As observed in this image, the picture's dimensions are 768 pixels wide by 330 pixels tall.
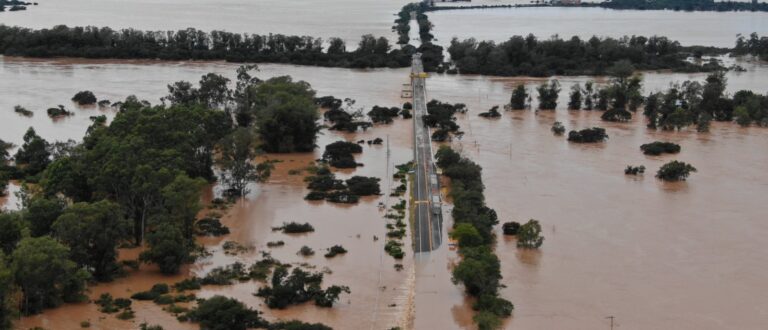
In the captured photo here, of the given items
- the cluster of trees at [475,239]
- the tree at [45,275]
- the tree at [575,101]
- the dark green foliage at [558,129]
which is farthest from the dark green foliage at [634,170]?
the tree at [45,275]

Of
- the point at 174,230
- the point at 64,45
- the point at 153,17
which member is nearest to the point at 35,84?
the point at 64,45

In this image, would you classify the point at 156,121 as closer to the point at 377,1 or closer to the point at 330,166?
the point at 330,166

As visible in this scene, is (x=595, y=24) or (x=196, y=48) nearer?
(x=196, y=48)

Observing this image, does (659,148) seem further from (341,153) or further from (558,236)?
(341,153)

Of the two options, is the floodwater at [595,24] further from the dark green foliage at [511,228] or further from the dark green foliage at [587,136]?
the dark green foliage at [511,228]

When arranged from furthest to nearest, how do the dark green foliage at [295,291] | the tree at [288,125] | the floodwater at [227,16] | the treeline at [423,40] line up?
the floodwater at [227,16], the treeline at [423,40], the tree at [288,125], the dark green foliage at [295,291]

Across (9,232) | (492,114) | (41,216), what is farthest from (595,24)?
(9,232)
